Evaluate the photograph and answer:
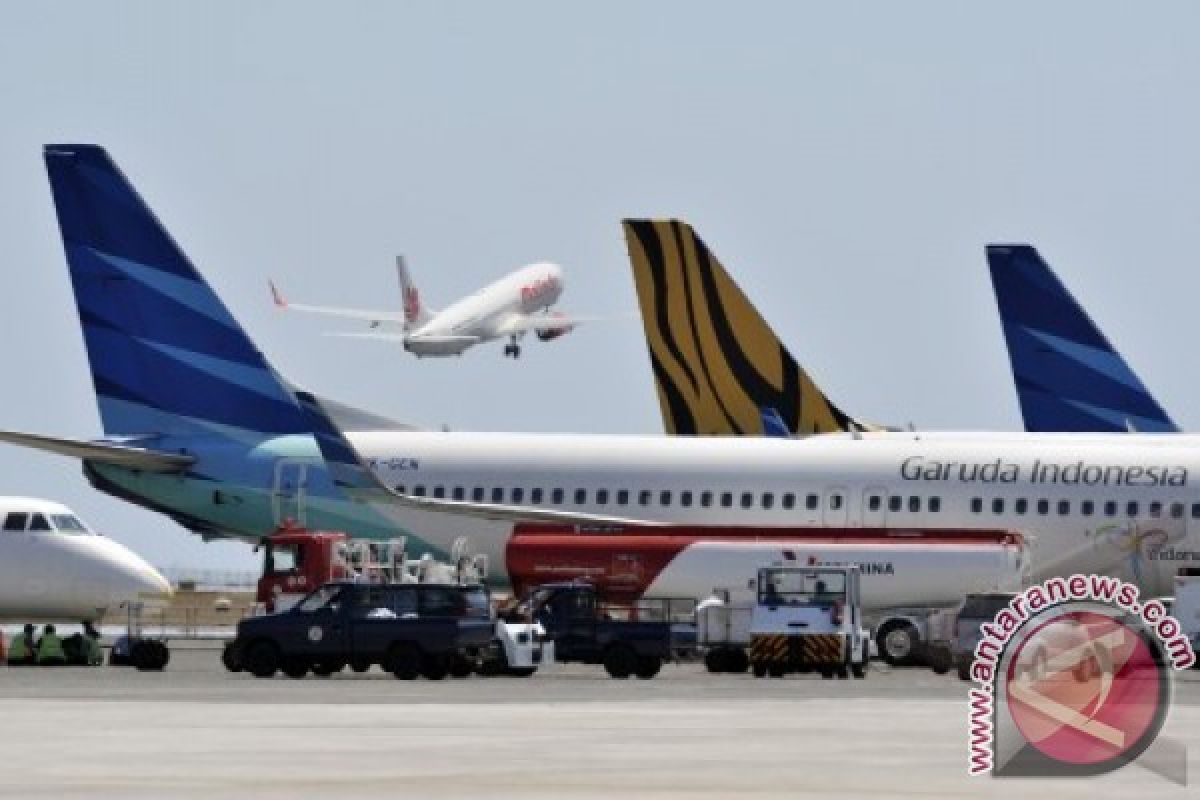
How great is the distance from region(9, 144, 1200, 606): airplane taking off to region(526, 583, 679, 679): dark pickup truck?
36.9 ft

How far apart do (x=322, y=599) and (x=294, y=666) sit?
1.38 m

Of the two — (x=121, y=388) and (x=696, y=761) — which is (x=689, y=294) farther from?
(x=696, y=761)

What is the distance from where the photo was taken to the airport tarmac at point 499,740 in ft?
97.3

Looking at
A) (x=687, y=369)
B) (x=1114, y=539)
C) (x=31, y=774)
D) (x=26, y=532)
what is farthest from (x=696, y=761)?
(x=687, y=369)

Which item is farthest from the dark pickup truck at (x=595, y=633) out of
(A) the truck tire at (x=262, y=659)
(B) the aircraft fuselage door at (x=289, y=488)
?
(B) the aircraft fuselage door at (x=289, y=488)

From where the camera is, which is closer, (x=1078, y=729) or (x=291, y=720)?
(x=1078, y=729)

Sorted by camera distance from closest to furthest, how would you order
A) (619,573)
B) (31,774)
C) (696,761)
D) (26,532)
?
(31,774) < (696,761) < (26,532) < (619,573)

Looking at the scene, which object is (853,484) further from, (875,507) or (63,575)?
(63,575)

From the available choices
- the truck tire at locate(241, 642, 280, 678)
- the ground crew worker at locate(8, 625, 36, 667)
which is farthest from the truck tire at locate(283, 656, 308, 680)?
the ground crew worker at locate(8, 625, 36, 667)

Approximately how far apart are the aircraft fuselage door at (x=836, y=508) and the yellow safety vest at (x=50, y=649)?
19651 mm

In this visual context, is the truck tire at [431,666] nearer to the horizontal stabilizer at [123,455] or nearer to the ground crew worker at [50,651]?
the ground crew worker at [50,651]

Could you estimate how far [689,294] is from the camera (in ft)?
301

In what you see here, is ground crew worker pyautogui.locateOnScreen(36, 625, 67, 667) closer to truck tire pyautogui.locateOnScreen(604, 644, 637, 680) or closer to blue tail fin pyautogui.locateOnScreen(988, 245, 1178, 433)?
truck tire pyautogui.locateOnScreen(604, 644, 637, 680)

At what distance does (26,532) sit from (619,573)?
13.4 m
